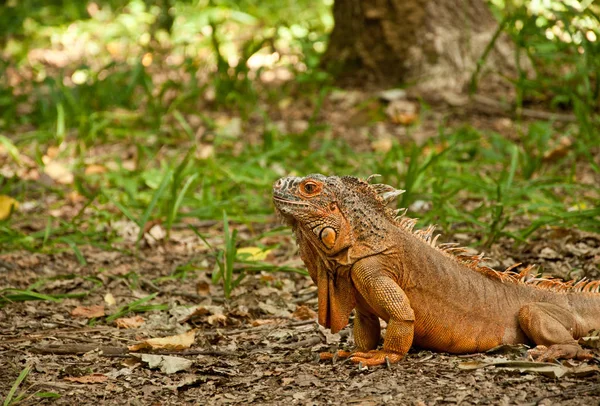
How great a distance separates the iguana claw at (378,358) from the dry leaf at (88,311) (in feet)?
6.94

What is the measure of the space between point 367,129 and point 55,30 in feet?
22.9

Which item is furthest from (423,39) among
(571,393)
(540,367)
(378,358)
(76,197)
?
(571,393)

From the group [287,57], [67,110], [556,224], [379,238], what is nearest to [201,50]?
[287,57]

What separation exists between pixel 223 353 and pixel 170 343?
0.34m

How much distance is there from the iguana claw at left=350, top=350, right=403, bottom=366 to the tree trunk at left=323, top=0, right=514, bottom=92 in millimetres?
6543

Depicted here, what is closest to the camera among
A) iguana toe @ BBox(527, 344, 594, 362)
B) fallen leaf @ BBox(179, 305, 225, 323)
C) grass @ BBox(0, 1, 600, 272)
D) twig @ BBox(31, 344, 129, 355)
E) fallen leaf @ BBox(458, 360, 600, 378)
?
fallen leaf @ BBox(458, 360, 600, 378)

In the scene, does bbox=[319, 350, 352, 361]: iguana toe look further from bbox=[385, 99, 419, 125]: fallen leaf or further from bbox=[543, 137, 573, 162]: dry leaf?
bbox=[385, 99, 419, 125]: fallen leaf

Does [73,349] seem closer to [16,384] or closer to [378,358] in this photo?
[16,384]

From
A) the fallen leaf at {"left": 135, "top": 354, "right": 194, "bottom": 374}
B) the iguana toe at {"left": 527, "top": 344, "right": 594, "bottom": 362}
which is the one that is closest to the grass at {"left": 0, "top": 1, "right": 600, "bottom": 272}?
the fallen leaf at {"left": 135, "top": 354, "right": 194, "bottom": 374}

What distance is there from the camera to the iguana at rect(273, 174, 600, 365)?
4.35m

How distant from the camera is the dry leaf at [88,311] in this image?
5.57 meters

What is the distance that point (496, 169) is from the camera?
8.65m

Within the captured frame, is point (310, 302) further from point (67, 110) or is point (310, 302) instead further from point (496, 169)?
point (67, 110)

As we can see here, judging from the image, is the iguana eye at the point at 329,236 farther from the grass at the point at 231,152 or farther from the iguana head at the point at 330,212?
the grass at the point at 231,152
